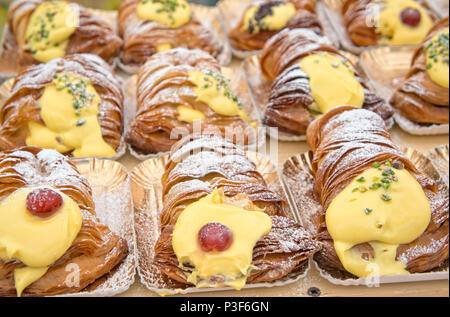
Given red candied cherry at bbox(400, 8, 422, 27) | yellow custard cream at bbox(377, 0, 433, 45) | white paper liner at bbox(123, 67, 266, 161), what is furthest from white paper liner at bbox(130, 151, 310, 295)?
red candied cherry at bbox(400, 8, 422, 27)

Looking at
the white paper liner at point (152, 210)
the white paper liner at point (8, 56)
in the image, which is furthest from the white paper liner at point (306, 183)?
the white paper liner at point (8, 56)

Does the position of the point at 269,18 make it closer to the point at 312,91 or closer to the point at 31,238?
the point at 312,91

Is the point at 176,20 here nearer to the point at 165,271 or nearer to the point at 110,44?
the point at 110,44

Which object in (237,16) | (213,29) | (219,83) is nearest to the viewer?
(219,83)

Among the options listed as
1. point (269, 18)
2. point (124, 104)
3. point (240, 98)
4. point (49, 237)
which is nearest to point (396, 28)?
point (269, 18)

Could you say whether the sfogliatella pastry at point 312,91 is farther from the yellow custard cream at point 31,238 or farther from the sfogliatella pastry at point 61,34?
the yellow custard cream at point 31,238
